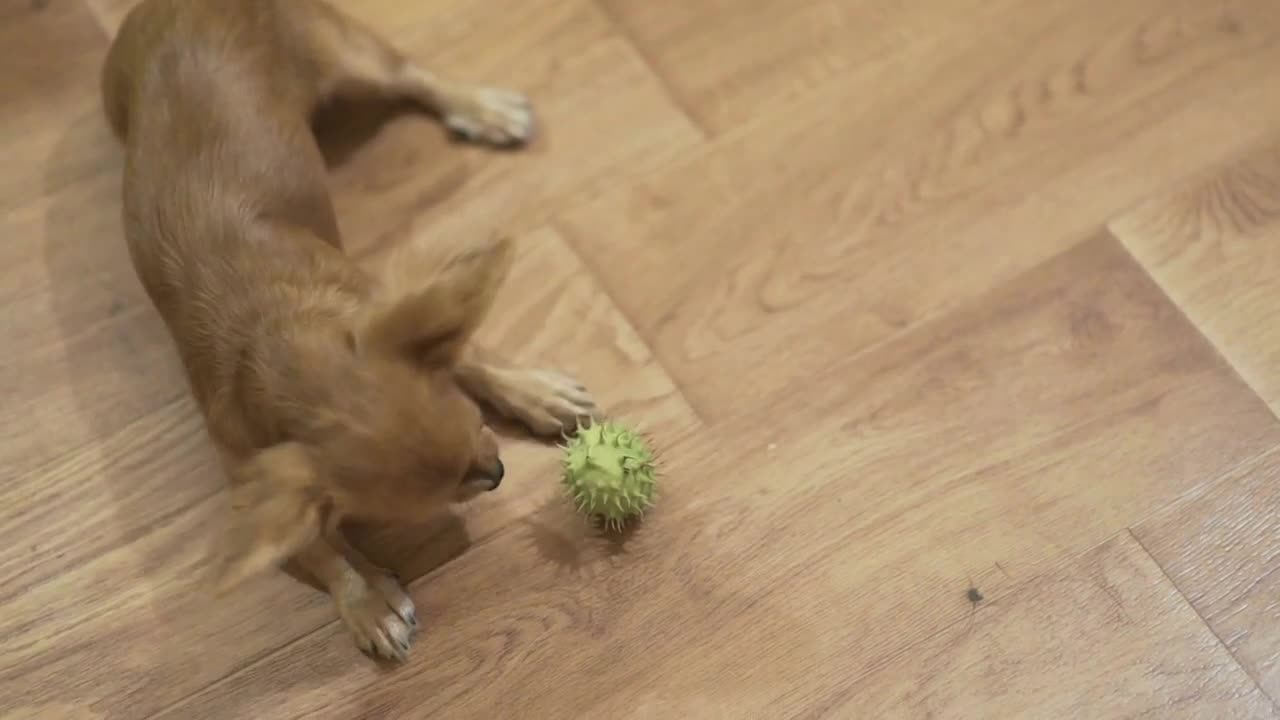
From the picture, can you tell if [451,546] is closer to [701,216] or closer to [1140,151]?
[701,216]

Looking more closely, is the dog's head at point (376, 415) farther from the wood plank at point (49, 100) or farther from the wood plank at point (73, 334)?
the wood plank at point (49, 100)

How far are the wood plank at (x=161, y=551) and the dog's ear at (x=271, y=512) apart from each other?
1.25 ft

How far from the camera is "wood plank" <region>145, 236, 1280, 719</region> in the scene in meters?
1.59

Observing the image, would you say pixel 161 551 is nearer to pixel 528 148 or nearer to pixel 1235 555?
pixel 528 148

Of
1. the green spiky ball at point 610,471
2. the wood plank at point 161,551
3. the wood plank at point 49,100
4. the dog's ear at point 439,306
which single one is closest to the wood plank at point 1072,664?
the green spiky ball at point 610,471

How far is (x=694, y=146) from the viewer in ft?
6.20

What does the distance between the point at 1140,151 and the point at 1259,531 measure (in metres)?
0.61

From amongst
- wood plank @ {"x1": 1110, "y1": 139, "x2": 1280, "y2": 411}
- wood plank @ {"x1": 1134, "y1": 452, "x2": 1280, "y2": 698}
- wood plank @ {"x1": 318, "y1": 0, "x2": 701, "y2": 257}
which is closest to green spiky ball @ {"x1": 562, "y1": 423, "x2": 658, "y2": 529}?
wood plank @ {"x1": 318, "y1": 0, "x2": 701, "y2": 257}

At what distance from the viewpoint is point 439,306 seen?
50.5 inches

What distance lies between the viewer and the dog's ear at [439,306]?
128 cm

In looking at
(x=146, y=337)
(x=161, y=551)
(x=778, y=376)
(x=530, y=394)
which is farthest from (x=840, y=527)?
(x=146, y=337)

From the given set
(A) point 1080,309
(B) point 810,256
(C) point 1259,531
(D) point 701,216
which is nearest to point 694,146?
(D) point 701,216

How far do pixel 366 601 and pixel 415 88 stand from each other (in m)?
0.82

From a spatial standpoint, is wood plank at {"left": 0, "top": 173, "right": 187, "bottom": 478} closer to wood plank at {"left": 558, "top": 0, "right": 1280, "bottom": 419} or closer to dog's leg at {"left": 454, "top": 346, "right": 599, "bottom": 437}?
dog's leg at {"left": 454, "top": 346, "right": 599, "bottom": 437}
